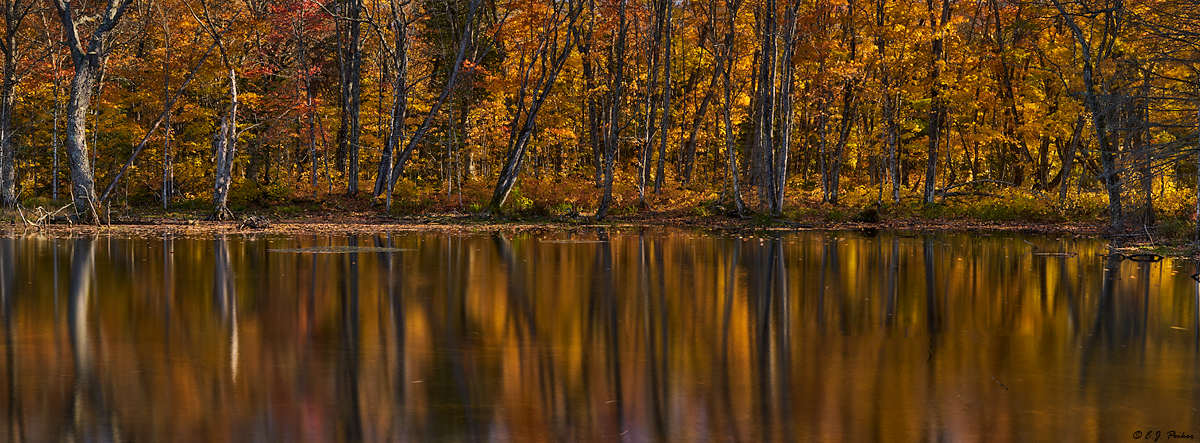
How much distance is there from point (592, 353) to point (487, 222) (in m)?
25.5

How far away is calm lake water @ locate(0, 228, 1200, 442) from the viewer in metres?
5.82

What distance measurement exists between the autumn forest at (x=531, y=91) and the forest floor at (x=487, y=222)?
963 mm

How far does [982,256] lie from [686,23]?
30.3 meters

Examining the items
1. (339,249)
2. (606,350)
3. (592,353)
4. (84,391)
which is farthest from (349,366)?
(339,249)

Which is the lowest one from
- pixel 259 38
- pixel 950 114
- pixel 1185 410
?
pixel 1185 410

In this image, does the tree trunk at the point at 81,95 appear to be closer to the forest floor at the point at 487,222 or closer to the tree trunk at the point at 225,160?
the forest floor at the point at 487,222

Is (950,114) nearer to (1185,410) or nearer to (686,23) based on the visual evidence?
(686,23)

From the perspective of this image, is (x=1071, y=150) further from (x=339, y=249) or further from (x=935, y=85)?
(x=339, y=249)

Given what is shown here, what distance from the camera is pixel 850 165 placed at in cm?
5975

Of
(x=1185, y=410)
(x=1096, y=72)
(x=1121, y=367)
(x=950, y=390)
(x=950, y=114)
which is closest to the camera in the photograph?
(x=1185, y=410)

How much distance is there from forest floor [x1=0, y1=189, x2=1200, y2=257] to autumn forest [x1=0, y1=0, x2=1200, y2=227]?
0.96 metres

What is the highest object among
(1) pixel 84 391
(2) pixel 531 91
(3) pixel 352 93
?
(2) pixel 531 91

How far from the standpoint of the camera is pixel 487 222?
109ft

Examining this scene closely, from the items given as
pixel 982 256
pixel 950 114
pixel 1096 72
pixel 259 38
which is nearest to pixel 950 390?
pixel 982 256
